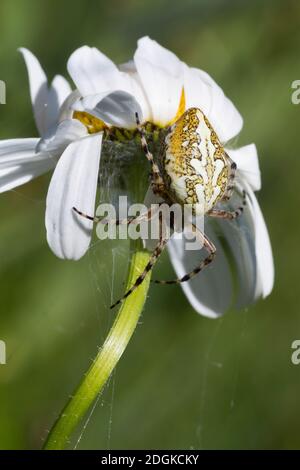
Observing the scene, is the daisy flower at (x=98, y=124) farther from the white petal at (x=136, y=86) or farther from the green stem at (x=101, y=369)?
the green stem at (x=101, y=369)

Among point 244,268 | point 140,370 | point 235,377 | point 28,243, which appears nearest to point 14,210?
point 28,243

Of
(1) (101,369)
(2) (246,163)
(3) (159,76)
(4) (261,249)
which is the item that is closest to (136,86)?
(3) (159,76)

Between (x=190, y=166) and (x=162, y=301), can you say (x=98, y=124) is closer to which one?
(x=190, y=166)

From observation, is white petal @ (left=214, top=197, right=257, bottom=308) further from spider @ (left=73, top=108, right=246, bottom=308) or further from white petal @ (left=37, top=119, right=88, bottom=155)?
white petal @ (left=37, top=119, right=88, bottom=155)

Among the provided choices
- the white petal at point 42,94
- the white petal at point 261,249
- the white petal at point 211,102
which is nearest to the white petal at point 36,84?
the white petal at point 42,94

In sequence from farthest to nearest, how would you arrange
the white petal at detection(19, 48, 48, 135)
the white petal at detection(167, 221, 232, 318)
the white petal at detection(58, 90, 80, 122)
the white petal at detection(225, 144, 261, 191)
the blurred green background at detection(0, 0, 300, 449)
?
the blurred green background at detection(0, 0, 300, 449) → the white petal at detection(167, 221, 232, 318) → the white petal at detection(19, 48, 48, 135) → the white petal at detection(225, 144, 261, 191) → the white petal at detection(58, 90, 80, 122)

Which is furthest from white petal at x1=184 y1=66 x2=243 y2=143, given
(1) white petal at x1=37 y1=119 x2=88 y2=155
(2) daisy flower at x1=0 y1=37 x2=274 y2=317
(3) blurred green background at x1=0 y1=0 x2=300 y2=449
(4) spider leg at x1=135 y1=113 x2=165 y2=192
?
(3) blurred green background at x1=0 y1=0 x2=300 y2=449

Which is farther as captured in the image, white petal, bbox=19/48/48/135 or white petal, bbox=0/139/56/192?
white petal, bbox=19/48/48/135
